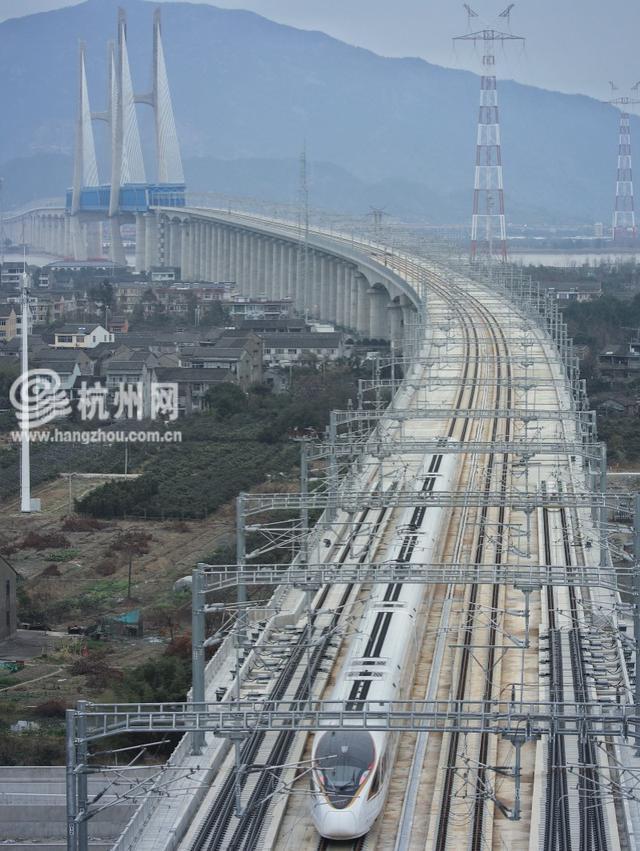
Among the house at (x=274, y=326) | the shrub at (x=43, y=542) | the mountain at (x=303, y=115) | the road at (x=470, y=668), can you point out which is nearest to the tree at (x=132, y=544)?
the shrub at (x=43, y=542)

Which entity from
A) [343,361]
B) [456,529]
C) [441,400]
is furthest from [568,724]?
[343,361]

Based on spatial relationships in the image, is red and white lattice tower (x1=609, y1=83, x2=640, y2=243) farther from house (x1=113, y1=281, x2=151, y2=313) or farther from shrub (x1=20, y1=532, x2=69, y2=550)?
shrub (x1=20, y1=532, x2=69, y2=550)

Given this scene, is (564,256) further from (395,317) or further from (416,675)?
(416,675)

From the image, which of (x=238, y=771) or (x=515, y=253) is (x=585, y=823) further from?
(x=515, y=253)

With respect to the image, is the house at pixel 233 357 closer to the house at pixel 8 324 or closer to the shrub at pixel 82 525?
the house at pixel 8 324

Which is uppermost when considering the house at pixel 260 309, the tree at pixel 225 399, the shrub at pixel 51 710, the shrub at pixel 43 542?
the house at pixel 260 309
